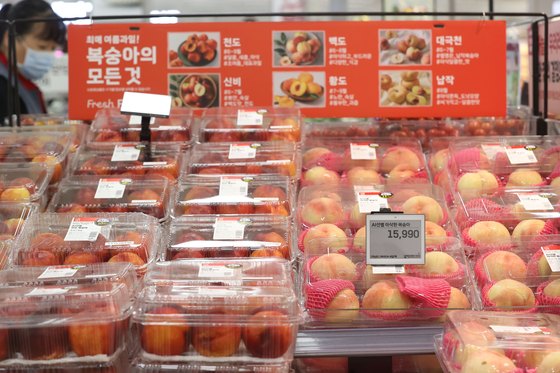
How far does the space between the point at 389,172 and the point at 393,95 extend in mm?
Answer: 582

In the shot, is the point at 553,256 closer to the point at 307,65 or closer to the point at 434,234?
the point at 434,234

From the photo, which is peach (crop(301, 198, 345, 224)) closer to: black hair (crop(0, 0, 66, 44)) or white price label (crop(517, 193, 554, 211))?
white price label (crop(517, 193, 554, 211))

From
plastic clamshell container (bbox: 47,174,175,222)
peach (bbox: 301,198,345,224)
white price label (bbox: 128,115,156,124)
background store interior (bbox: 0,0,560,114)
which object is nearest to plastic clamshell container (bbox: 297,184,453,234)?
peach (bbox: 301,198,345,224)

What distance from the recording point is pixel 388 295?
1410mm

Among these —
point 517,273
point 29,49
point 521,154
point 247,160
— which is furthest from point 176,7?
point 517,273

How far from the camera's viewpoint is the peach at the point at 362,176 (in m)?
2.12

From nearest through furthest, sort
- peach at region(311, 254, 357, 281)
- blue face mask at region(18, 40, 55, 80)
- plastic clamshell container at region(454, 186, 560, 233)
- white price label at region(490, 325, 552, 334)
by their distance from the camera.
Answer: white price label at region(490, 325, 552, 334)
peach at region(311, 254, 357, 281)
plastic clamshell container at region(454, 186, 560, 233)
blue face mask at region(18, 40, 55, 80)

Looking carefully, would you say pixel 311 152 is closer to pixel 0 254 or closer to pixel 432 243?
pixel 432 243

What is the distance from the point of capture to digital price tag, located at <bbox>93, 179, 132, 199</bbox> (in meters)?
1.96

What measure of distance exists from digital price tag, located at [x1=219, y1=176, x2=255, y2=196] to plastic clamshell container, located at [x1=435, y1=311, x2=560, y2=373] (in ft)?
3.07

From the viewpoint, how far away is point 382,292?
142cm

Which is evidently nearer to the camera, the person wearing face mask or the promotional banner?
the promotional banner

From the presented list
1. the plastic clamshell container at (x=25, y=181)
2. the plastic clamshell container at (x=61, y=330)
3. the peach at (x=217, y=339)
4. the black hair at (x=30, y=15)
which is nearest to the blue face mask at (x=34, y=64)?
the black hair at (x=30, y=15)

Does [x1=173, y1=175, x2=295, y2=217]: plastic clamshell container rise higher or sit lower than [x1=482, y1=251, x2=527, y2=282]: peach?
higher
